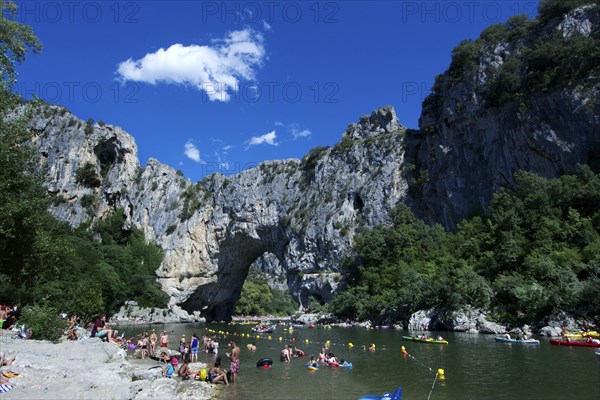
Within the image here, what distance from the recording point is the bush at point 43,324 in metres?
19.5

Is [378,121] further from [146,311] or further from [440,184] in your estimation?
[146,311]

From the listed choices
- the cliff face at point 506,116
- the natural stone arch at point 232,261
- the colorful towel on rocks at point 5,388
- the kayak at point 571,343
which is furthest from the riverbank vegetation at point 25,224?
the cliff face at point 506,116

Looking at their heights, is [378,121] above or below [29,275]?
above

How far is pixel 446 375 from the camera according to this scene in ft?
53.1

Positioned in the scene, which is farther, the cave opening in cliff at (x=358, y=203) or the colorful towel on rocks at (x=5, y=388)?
the cave opening in cliff at (x=358, y=203)

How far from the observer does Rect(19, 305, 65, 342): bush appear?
768 inches

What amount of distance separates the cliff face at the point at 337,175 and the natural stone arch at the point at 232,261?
21 cm

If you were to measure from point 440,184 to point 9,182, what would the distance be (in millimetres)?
47591

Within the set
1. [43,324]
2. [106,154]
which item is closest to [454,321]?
[43,324]

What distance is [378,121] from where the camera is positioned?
71438 millimetres

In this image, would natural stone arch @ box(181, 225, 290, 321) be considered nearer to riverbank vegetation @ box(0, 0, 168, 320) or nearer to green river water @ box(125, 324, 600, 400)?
riverbank vegetation @ box(0, 0, 168, 320)

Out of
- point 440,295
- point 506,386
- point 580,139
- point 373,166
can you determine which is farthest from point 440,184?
point 506,386

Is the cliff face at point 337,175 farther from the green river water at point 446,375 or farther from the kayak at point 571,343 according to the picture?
the green river water at point 446,375

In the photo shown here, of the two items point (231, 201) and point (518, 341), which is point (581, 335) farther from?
point (231, 201)
